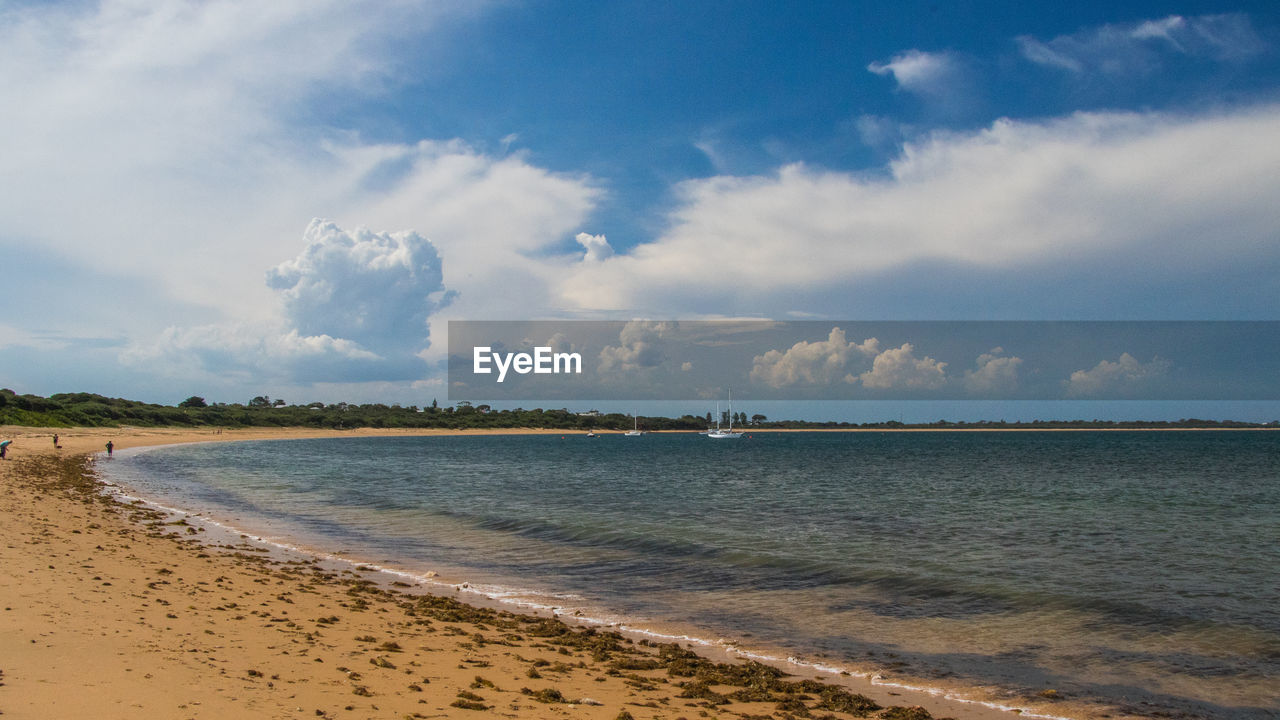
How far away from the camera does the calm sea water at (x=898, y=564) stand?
37.6 feet

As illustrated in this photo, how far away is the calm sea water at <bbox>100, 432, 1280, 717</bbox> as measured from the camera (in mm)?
11469

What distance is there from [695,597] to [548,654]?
577 cm

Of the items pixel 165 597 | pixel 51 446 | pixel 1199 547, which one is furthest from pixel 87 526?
pixel 51 446

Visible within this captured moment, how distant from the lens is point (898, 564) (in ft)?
63.4

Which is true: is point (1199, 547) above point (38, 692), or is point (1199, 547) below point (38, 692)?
below

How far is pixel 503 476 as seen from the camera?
55.9m

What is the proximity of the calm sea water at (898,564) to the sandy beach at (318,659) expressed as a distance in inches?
85.8

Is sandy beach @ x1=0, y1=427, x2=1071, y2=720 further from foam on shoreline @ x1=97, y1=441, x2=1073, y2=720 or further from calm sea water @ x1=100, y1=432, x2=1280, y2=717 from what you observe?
calm sea water @ x1=100, y1=432, x2=1280, y2=717

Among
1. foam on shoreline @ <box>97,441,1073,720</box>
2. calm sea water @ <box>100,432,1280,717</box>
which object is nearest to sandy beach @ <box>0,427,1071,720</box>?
foam on shoreline @ <box>97,441,1073,720</box>

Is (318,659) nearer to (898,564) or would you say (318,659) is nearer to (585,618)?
(585,618)

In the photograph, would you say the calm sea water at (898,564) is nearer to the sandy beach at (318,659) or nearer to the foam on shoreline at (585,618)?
the foam on shoreline at (585,618)

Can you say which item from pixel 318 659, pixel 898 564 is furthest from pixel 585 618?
pixel 898 564

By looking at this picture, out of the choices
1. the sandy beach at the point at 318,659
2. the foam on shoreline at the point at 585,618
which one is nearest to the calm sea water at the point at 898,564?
the foam on shoreline at the point at 585,618

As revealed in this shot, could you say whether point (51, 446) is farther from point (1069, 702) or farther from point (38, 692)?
point (1069, 702)
